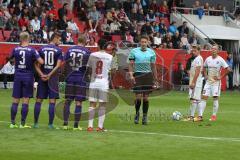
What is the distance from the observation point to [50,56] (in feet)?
55.4

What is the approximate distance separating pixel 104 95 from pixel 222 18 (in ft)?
118

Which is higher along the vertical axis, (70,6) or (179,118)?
(70,6)

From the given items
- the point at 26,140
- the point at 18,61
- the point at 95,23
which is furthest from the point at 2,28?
the point at 26,140

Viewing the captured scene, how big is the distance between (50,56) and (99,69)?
1206mm

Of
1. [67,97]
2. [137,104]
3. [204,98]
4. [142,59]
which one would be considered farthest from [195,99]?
[67,97]

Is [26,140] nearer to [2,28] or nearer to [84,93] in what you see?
[84,93]

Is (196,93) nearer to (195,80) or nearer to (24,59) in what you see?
(195,80)

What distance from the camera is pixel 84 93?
1683cm

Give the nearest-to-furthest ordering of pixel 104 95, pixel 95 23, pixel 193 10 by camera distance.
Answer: pixel 104 95
pixel 95 23
pixel 193 10

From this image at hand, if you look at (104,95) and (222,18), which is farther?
(222,18)

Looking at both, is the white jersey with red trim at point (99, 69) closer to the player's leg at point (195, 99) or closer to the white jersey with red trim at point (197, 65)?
the white jersey with red trim at point (197, 65)

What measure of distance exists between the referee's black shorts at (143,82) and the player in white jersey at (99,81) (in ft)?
8.26

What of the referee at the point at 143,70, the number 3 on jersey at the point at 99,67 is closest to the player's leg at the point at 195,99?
the referee at the point at 143,70

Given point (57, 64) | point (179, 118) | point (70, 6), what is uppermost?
point (70, 6)
